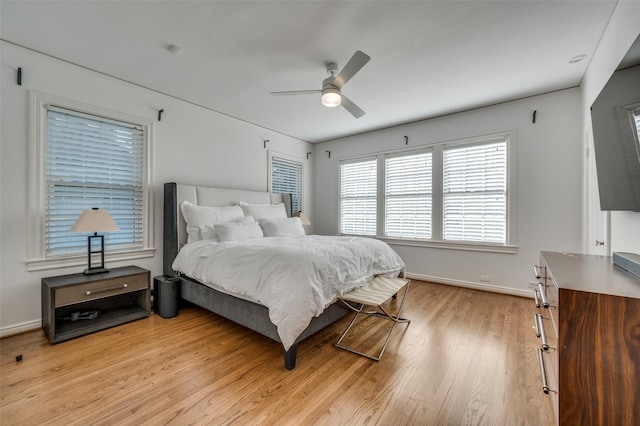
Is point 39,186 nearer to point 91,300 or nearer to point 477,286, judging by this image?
point 91,300

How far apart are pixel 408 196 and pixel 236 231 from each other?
9.66 ft

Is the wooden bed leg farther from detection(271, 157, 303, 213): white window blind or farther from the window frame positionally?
detection(271, 157, 303, 213): white window blind

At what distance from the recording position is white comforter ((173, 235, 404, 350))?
75.5 inches

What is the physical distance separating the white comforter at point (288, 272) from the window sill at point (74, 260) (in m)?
0.62

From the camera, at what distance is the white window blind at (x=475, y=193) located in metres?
3.66

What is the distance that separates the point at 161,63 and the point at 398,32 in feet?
7.71

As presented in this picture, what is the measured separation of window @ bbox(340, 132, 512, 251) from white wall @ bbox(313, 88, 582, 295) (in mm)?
169

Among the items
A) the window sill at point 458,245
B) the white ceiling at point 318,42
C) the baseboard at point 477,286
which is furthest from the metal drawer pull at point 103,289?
the baseboard at point 477,286

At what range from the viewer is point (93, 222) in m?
2.48

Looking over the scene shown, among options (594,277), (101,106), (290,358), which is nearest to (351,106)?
(594,277)

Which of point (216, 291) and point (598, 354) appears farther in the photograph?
point (216, 291)

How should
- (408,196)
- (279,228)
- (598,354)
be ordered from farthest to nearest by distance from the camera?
(408,196) < (279,228) < (598,354)

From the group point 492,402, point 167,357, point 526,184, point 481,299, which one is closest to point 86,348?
point 167,357

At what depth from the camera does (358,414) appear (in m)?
1.49
